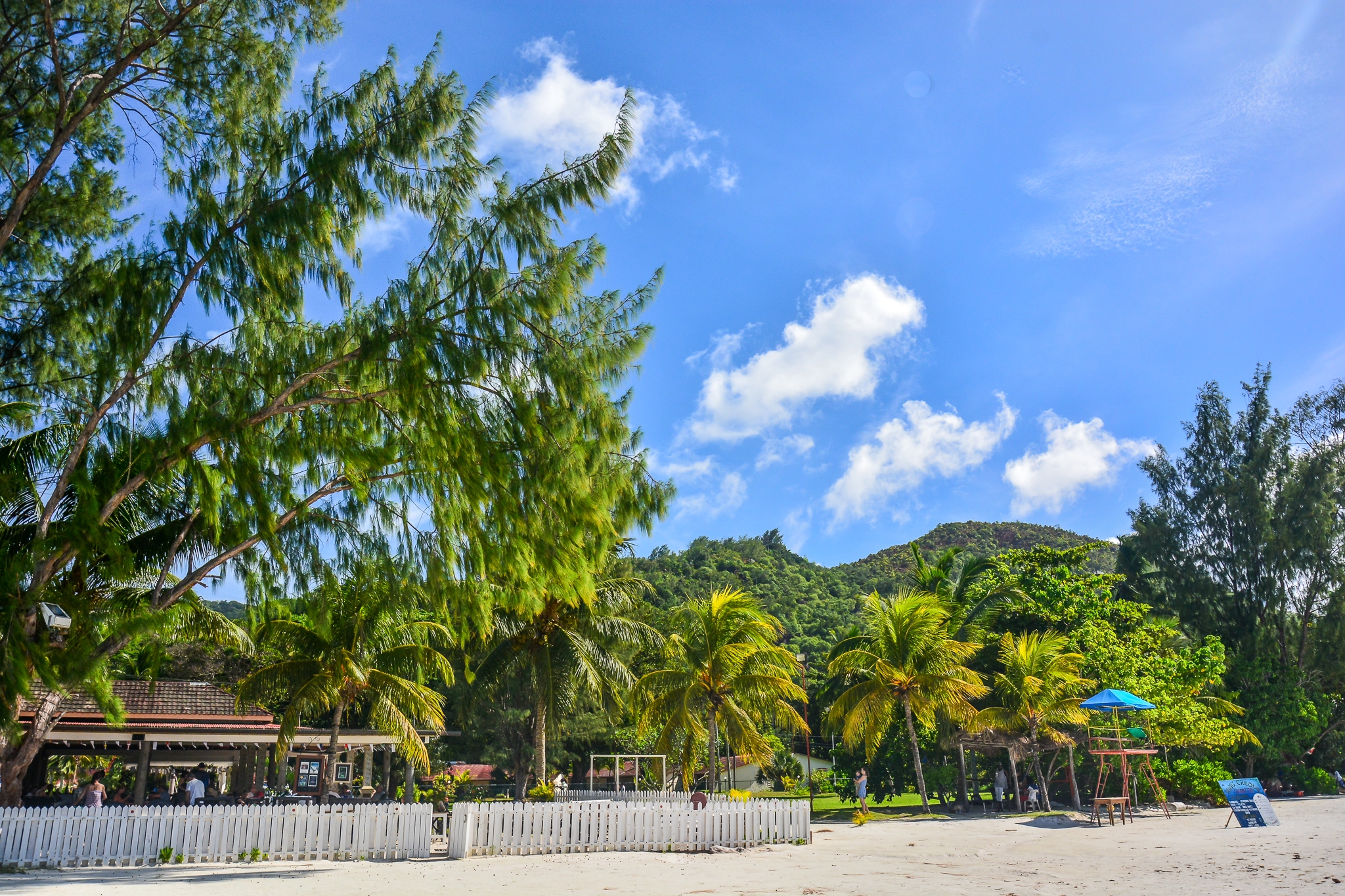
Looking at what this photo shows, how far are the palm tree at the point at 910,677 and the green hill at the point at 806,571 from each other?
568 inches

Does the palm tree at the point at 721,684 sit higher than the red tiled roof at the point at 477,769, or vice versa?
the palm tree at the point at 721,684

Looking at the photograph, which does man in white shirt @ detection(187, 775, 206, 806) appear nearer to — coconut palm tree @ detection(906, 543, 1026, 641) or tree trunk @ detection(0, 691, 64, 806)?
tree trunk @ detection(0, 691, 64, 806)

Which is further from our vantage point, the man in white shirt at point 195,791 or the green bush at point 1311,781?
the green bush at point 1311,781

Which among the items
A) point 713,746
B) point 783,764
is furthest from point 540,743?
point 783,764

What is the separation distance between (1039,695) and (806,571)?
201ft

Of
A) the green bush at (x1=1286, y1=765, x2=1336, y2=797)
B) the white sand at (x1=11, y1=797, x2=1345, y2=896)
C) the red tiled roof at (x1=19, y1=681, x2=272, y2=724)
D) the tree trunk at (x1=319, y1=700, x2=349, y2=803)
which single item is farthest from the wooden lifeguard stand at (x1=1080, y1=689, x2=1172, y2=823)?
the red tiled roof at (x1=19, y1=681, x2=272, y2=724)

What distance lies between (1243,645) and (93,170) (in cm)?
3849

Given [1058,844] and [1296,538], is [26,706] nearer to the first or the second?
[1058,844]

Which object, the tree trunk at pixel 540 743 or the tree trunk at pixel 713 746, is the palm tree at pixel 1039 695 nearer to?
the tree trunk at pixel 713 746

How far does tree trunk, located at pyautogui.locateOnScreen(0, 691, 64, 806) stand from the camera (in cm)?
1138

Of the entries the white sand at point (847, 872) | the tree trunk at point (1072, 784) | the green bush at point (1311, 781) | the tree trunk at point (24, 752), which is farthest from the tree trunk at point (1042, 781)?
the tree trunk at point (24, 752)

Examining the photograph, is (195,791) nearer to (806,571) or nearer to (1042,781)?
(1042,781)

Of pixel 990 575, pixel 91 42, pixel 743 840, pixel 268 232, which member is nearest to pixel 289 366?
pixel 268 232

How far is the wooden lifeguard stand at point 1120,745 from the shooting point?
1922cm
